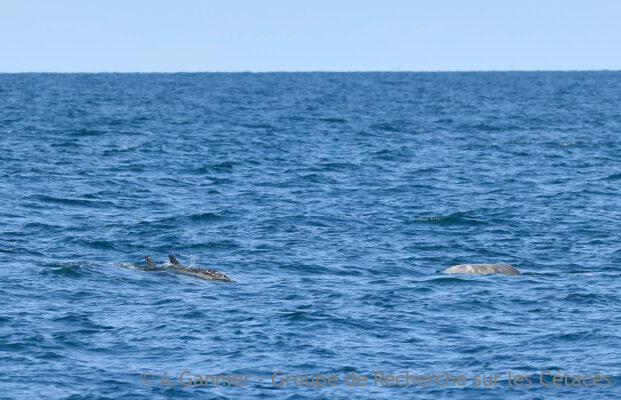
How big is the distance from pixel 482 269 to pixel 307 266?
5589 millimetres

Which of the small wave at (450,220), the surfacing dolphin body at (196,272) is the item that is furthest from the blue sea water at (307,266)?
the surfacing dolphin body at (196,272)

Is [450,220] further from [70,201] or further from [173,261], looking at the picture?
[70,201]

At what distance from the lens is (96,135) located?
82500 mm

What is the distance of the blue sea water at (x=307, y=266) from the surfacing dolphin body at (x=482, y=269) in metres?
0.68

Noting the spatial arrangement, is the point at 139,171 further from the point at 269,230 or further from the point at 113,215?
the point at 269,230

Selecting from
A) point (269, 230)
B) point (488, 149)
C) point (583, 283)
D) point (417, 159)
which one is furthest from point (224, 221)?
point (488, 149)

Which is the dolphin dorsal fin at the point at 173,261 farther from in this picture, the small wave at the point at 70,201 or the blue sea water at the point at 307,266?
the small wave at the point at 70,201

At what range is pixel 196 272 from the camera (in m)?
34.7

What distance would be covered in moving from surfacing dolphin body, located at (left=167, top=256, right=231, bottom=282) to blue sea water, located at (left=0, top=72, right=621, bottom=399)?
66 centimetres

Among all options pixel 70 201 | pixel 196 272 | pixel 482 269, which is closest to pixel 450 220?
pixel 482 269

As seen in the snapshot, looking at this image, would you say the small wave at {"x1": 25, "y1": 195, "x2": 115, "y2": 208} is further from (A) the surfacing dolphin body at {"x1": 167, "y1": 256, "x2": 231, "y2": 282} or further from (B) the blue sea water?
(A) the surfacing dolphin body at {"x1": 167, "y1": 256, "x2": 231, "y2": 282}

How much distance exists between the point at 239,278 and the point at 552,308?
9550 mm

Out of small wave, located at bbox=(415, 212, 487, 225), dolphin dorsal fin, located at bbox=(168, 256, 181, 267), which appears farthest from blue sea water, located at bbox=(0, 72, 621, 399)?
dolphin dorsal fin, located at bbox=(168, 256, 181, 267)

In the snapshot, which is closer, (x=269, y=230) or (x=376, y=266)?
(x=376, y=266)
